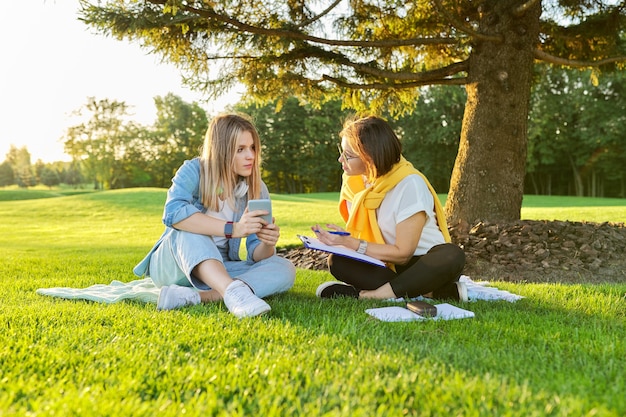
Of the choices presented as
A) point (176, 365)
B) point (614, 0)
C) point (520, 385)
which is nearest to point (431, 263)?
point (520, 385)

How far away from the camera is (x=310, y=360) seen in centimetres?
223

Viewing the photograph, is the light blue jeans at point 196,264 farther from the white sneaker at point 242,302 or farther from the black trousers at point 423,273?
the black trousers at point 423,273

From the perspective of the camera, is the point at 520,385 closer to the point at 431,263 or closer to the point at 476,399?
the point at 476,399

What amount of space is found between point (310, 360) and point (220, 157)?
73.0 inches

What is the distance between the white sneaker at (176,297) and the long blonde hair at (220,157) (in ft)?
2.01

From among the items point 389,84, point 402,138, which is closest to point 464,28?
point 389,84

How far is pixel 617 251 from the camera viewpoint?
256 inches

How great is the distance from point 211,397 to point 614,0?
7.91 meters

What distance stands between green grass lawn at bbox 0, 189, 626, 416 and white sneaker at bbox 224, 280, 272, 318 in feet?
0.21

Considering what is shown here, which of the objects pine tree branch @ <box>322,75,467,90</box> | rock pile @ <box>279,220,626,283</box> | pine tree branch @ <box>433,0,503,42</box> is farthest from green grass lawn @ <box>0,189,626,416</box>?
pine tree branch @ <box>322,75,467,90</box>

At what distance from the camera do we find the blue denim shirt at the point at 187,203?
3.51 metres

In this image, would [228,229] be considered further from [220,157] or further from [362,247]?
[362,247]

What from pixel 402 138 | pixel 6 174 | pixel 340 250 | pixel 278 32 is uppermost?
pixel 402 138

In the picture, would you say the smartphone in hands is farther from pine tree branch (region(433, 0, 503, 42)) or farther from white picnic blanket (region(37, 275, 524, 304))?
pine tree branch (region(433, 0, 503, 42))
